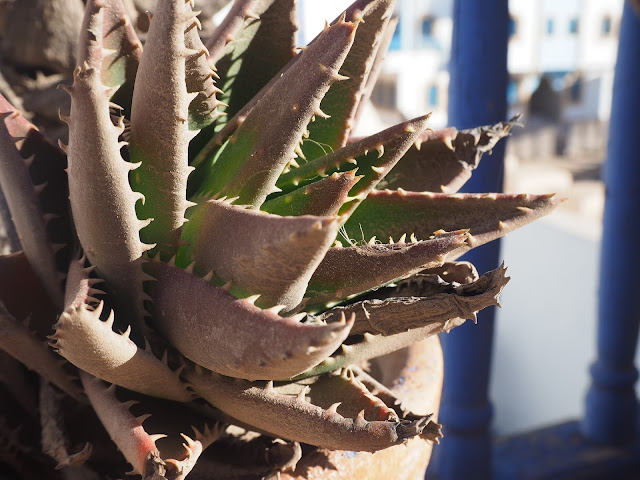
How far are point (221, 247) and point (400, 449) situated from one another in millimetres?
246

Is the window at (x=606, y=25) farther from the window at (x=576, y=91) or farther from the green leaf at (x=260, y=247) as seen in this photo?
the green leaf at (x=260, y=247)

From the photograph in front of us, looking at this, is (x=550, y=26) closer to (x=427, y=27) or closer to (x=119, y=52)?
(x=427, y=27)

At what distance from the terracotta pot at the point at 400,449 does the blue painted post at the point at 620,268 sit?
75 centimetres

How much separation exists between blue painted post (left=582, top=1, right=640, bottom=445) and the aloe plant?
77cm

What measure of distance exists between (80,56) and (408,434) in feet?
1.11

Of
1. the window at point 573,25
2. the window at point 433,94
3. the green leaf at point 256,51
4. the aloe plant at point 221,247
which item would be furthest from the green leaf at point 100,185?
the window at point 573,25

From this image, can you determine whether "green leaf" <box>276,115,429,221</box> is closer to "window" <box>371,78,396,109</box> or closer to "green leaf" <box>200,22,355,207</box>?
"green leaf" <box>200,22,355,207</box>

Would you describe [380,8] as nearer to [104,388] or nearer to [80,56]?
[80,56]

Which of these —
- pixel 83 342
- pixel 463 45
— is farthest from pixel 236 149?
pixel 463 45

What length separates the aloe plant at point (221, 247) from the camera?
0.37 metres

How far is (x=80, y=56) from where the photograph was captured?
0.44 meters

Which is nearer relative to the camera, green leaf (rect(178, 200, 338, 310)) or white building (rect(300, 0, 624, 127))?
green leaf (rect(178, 200, 338, 310))

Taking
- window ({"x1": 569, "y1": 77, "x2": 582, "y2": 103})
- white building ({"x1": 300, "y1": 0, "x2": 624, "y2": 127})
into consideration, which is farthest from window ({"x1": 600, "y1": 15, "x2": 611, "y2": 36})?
A: window ({"x1": 569, "y1": 77, "x2": 582, "y2": 103})

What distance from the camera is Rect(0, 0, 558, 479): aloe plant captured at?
37cm
